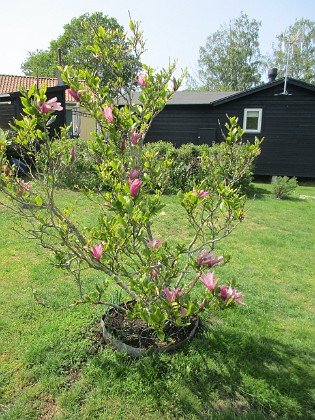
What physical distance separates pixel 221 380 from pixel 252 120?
44.0ft

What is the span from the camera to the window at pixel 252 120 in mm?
14367

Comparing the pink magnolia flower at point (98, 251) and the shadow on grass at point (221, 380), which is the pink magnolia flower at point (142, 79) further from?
the shadow on grass at point (221, 380)

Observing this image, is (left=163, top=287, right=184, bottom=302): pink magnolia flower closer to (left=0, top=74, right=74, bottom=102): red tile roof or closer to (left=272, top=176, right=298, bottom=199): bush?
(left=272, top=176, right=298, bottom=199): bush

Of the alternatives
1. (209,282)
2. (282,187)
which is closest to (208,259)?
(209,282)

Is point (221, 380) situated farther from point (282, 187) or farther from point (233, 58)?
point (233, 58)

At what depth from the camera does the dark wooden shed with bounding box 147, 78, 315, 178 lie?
13797mm

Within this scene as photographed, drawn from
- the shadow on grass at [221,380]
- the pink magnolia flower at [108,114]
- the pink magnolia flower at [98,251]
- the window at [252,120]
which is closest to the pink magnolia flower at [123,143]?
the pink magnolia flower at [108,114]

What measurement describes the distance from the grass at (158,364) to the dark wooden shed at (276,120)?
10920 mm

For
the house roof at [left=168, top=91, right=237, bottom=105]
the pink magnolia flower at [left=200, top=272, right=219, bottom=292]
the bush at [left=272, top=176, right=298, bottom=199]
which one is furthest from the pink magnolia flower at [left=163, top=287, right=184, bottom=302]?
the house roof at [left=168, top=91, right=237, bottom=105]

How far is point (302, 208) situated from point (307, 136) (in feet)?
19.7

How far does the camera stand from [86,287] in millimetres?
3963

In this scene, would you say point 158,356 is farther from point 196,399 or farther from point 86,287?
point 86,287

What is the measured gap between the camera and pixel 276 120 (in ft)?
46.4

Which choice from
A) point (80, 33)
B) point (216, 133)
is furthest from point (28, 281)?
point (80, 33)
